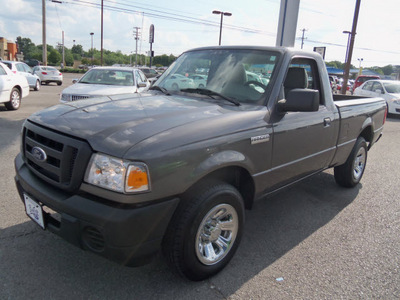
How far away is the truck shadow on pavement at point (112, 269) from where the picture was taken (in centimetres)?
241

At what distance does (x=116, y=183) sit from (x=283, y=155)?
5.65 ft

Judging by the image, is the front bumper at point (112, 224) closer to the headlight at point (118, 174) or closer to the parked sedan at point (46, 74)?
the headlight at point (118, 174)

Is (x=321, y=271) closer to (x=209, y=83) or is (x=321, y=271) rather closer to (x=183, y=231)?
(x=183, y=231)

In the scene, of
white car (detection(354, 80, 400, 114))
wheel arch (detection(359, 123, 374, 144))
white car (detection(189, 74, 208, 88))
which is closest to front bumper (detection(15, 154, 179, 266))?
white car (detection(189, 74, 208, 88))

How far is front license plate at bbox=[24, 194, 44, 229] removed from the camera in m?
2.39

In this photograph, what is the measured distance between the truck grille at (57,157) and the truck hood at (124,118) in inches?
2.5

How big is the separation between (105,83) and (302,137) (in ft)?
24.0

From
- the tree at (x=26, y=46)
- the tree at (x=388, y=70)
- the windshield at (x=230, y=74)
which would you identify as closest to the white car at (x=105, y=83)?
the windshield at (x=230, y=74)

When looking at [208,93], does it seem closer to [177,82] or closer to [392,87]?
[177,82]

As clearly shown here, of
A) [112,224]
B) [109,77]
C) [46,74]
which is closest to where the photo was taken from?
[112,224]

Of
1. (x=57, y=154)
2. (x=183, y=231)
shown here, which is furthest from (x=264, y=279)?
(x=57, y=154)

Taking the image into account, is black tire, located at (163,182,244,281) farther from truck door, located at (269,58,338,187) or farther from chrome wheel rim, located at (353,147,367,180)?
chrome wheel rim, located at (353,147,367,180)

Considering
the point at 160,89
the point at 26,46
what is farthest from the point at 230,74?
the point at 26,46

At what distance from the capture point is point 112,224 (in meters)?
1.99
